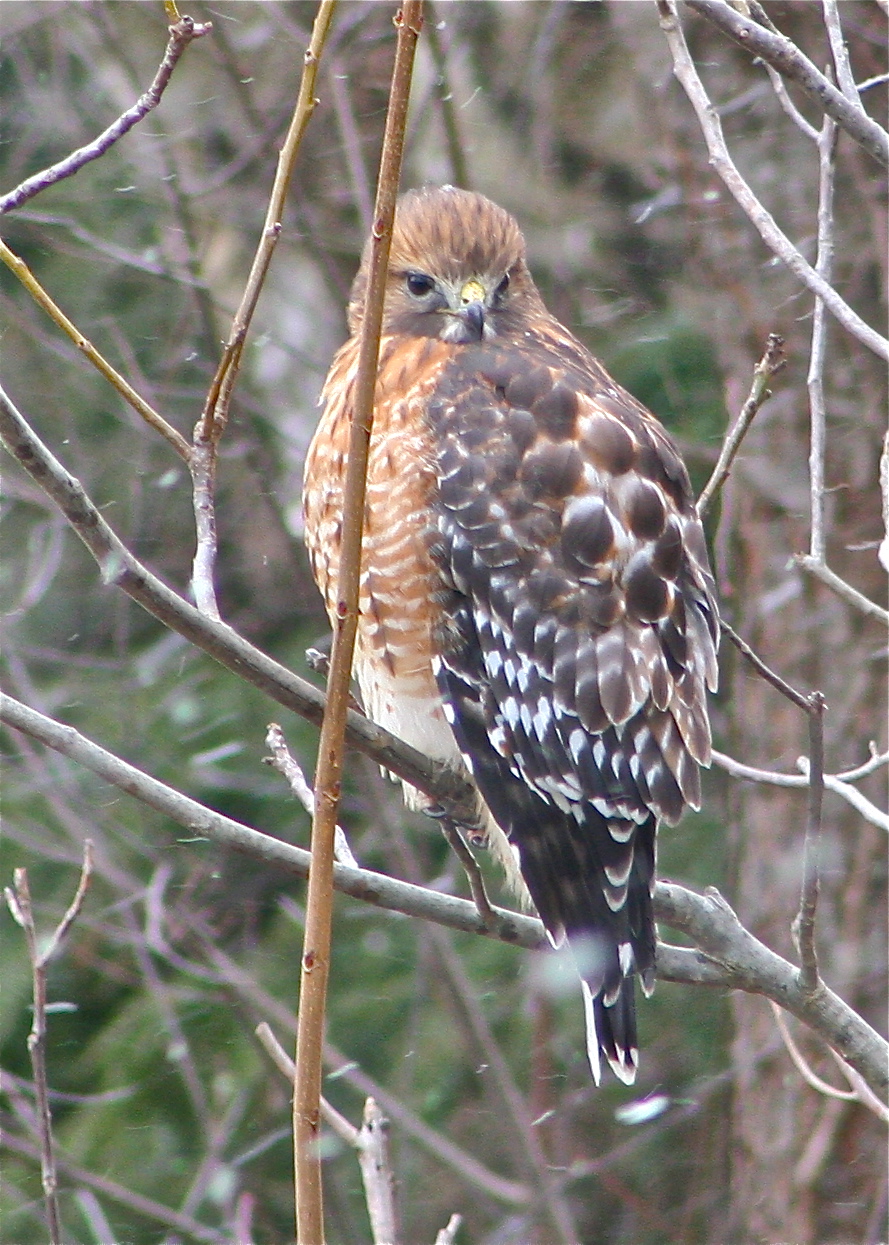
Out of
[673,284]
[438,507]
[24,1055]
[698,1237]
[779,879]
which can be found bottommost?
[698,1237]

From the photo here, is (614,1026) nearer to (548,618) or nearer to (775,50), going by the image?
(548,618)

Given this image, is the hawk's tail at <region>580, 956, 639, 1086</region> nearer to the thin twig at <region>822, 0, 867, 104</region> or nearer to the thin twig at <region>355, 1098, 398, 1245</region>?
the thin twig at <region>355, 1098, 398, 1245</region>

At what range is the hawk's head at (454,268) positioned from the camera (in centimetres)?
284

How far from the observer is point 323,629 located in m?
4.45

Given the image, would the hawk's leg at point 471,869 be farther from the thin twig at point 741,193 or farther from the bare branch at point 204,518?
the thin twig at point 741,193

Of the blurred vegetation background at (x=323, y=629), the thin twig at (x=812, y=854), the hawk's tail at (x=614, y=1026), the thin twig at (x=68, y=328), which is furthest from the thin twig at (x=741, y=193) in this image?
the blurred vegetation background at (x=323, y=629)

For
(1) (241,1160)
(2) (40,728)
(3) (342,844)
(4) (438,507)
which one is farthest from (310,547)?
(1) (241,1160)

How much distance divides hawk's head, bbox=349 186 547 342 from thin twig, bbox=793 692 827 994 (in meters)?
1.22

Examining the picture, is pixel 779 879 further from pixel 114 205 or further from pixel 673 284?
pixel 114 205

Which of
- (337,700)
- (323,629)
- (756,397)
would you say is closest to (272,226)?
(337,700)

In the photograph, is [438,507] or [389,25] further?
[389,25]

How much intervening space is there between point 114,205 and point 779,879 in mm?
2779

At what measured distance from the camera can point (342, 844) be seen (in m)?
2.19

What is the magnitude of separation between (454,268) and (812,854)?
140cm
